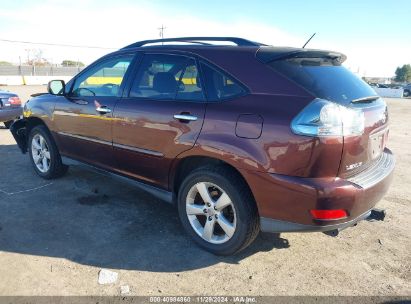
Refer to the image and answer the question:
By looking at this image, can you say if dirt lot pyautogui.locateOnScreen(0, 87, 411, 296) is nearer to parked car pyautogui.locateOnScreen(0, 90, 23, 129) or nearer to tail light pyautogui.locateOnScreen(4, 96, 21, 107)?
parked car pyautogui.locateOnScreen(0, 90, 23, 129)

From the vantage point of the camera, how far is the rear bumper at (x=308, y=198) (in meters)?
2.52

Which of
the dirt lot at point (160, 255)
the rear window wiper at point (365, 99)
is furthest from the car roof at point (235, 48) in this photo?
→ the dirt lot at point (160, 255)

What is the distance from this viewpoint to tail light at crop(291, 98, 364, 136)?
248 cm

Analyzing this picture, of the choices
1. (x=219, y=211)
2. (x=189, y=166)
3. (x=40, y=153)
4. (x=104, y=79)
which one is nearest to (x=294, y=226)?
(x=219, y=211)

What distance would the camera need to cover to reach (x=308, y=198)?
254 cm

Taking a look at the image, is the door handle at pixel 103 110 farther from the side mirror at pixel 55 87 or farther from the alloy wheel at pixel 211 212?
the alloy wheel at pixel 211 212

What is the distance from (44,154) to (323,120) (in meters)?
4.06

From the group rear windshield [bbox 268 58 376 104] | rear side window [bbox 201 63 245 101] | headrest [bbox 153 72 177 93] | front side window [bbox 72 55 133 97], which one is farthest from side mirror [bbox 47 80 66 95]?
rear windshield [bbox 268 58 376 104]

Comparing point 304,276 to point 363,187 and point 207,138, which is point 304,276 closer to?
point 363,187

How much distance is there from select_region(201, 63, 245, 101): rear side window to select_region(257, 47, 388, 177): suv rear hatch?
311 mm

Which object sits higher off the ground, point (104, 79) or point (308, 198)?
point (104, 79)

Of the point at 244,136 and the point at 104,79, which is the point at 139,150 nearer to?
the point at 104,79

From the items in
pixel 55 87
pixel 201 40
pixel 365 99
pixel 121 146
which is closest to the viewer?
pixel 365 99

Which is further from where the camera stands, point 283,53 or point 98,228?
point 98,228
